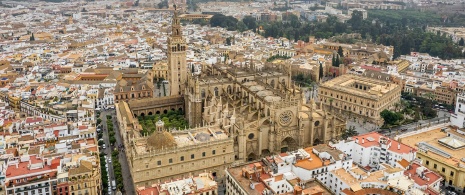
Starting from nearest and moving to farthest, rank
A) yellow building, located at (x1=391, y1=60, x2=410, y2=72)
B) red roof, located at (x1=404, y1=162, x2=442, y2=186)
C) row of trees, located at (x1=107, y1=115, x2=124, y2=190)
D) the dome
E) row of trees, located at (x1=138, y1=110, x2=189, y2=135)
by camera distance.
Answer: red roof, located at (x1=404, y1=162, x2=442, y2=186) < the dome < row of trees, located at (x1=107, y1=115, x2=124, y2=190) < row of trees, located at (x1=138, y1=110, x2=189, y2=135) < yellow building, located at (x1=391, y1=60, x2=410, y2=72)

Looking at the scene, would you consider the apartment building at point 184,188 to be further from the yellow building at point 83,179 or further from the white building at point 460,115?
the white building at point 460,115

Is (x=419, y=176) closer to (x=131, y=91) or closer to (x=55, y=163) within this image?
(x=55, y=163)

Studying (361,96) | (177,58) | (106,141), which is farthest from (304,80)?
(106,141)

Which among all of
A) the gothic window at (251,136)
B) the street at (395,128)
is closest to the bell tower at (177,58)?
the gothic window at (251,136)

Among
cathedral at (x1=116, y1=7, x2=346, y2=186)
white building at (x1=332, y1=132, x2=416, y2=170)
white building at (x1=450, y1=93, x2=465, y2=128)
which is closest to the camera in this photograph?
cathedral at (x1=116, y1=7, x2=346, y2=186)

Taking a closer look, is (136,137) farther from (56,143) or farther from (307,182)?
(307,182)

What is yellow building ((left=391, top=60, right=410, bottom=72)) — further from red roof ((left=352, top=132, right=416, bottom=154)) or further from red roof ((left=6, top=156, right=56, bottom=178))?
red roof ((left=6, top=156, right=56, bottom=178))

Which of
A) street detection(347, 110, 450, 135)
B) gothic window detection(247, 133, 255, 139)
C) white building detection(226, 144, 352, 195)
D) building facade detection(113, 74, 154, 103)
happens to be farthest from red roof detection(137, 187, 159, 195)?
building facade detection(113, 74, 154, 103)
